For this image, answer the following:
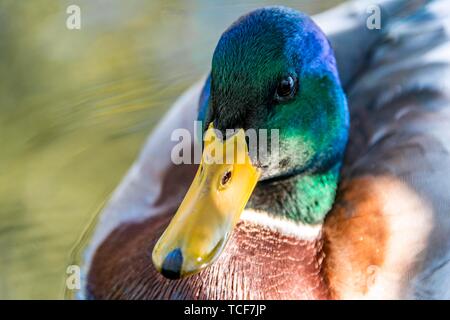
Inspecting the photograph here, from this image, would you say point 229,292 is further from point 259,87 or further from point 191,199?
point 259,87

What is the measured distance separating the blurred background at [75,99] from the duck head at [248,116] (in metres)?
1.01

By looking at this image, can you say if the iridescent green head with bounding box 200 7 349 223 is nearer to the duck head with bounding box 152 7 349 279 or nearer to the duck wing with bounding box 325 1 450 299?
the duck head with bounding box 152 7 349 279

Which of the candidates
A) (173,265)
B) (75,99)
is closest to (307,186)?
(173,265)

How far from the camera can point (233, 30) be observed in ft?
→ 7.27

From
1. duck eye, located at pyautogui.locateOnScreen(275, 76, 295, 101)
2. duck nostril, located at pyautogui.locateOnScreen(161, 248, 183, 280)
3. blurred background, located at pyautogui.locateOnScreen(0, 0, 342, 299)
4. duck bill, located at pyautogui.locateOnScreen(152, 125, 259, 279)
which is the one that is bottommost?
blurred background, located at pyautogui.locateOnScreen(0, 0, 342, 299)

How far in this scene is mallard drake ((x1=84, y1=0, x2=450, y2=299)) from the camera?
219 centimetres

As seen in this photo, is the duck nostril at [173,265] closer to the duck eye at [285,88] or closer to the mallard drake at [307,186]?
the mallard drake at [307,186]

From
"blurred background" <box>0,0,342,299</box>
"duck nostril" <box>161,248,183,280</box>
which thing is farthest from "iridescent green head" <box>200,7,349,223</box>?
"blurred background" <box>0,0,342,299</box>

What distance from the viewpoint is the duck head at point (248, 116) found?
83.4 inches

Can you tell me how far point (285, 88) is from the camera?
2246 mm

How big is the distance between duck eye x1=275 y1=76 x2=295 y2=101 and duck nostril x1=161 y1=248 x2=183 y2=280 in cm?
46

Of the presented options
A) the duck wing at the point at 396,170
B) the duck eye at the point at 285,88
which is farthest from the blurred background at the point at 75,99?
the duck eye at the point at 285,88
